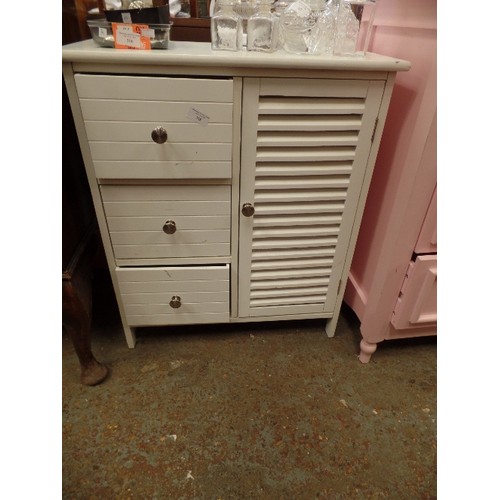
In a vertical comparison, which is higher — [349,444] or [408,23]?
[408,23]

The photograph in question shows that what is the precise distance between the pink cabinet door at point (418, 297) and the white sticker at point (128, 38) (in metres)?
0.84

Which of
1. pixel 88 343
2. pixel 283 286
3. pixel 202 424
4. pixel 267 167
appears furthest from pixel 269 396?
pixel 267 167

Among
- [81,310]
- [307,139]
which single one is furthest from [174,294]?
[307,139]

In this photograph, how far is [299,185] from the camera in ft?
2.88

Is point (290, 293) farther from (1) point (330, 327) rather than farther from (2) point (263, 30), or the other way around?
(2) point (263, 30)

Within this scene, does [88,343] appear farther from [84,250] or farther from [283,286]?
[283,286]

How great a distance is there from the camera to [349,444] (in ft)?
2.92

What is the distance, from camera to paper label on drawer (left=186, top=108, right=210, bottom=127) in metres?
0.74

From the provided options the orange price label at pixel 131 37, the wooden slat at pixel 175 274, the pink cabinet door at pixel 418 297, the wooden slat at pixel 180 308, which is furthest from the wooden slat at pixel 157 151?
the pink cabinet door at pixel 418 297

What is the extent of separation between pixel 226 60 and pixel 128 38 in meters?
0.23

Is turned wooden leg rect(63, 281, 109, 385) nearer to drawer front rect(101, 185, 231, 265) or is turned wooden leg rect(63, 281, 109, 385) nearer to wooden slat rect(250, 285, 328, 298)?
drawer front rect(101, 185, 231, 265)

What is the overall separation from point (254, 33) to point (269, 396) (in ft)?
3.12

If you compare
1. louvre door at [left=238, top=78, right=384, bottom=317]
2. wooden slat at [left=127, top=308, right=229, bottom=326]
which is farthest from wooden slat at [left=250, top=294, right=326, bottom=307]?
wooden slat at [left=127, top=308, right=229, bottom=326]

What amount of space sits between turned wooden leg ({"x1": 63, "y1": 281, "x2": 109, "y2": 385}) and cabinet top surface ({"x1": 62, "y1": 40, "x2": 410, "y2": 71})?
1.74 feet
